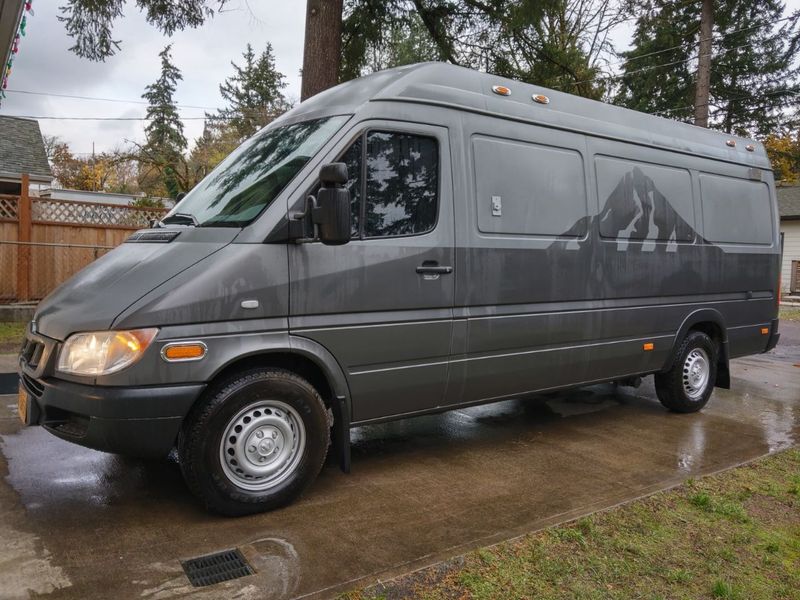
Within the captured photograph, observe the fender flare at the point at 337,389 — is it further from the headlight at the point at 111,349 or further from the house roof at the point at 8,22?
the house roof at the point at 8,22

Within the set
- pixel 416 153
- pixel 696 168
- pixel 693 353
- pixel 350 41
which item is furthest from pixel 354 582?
pixel 350 41

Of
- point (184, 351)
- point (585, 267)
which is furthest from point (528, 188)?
point (184, 351)

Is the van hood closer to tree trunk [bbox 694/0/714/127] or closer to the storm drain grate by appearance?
the storm drain grate

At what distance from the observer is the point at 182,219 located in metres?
4.27

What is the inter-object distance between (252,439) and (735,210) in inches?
228

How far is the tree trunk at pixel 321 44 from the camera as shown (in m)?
9.32

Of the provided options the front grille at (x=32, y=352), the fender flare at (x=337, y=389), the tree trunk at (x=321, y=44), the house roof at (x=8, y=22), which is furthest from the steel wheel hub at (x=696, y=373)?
the house roof at (x=8, y=22)

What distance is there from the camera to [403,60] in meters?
16.8

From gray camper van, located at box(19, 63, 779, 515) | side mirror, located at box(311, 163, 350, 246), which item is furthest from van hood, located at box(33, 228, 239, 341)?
side mirror, located at box(311, 163, 350, 246)

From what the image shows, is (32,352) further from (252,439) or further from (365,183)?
(365,183)

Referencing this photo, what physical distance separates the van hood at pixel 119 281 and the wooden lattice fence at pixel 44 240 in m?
7.53

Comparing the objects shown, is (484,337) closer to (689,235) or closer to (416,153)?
(416,153)

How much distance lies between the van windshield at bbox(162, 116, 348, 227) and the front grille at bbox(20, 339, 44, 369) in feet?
3.77

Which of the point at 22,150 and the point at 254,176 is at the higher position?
the point at 22,150
